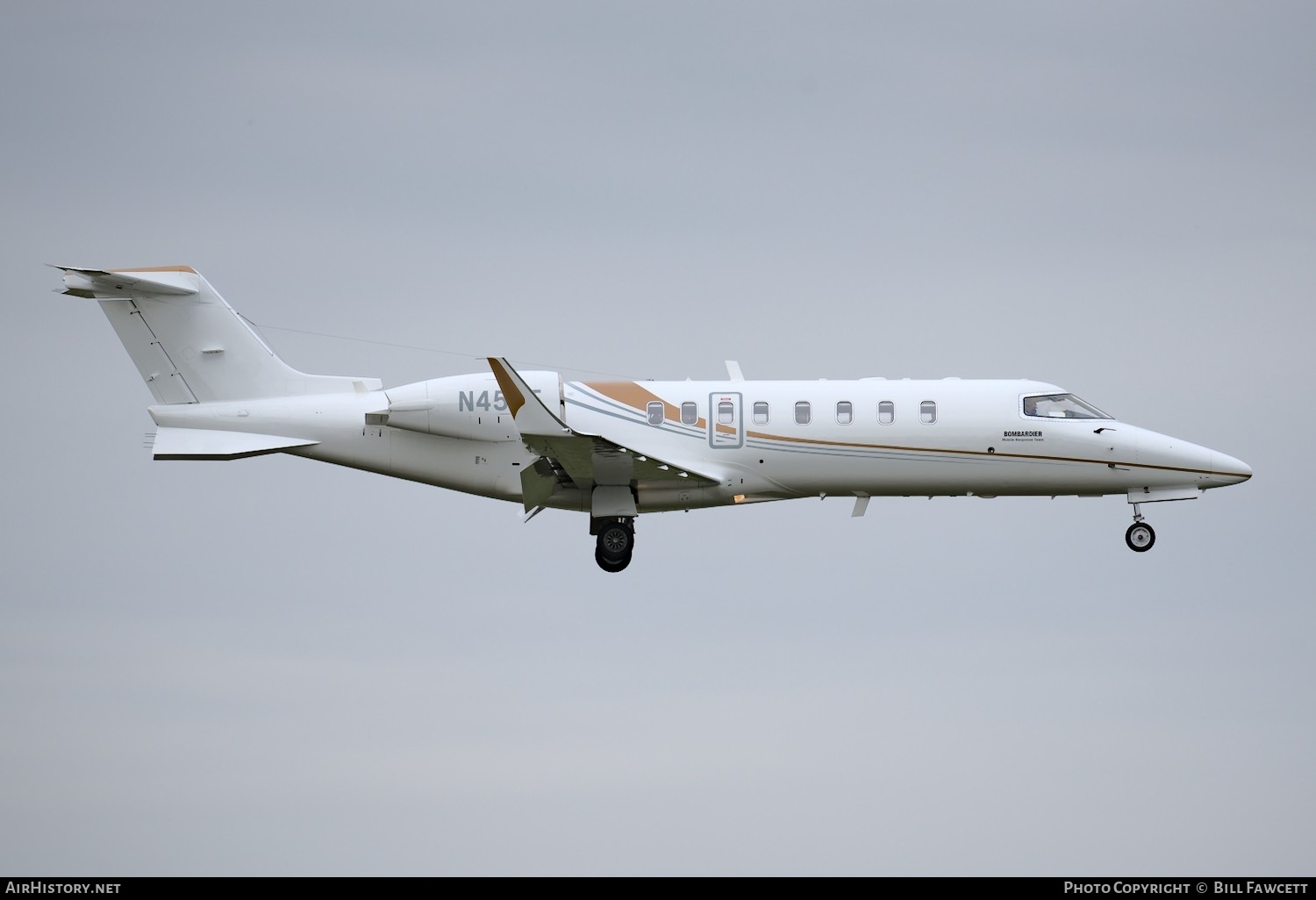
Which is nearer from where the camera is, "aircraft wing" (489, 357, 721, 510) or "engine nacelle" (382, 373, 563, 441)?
"aircraft wing" (489, 357, 721, 510)

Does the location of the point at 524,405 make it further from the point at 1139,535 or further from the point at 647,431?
the point at 1139,535

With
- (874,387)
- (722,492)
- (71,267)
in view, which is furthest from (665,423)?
(71,267)

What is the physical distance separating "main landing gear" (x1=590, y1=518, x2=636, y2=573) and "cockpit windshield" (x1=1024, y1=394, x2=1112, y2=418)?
817 cm

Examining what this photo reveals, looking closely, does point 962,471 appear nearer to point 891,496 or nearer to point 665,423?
point 891,496

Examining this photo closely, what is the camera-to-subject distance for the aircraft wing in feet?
97.1

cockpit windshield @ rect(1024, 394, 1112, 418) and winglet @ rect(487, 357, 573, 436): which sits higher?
cockpit windshield @ rect(1024, 394, 1112, 418)

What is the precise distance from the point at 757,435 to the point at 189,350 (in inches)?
452

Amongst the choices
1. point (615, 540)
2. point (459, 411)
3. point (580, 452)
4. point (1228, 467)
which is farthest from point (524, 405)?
point (1228, 467)

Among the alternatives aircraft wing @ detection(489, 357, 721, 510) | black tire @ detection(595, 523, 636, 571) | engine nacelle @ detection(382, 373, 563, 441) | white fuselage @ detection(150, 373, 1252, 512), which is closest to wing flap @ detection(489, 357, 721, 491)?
aircraft wing @ detection(489, 357, 721, 510)

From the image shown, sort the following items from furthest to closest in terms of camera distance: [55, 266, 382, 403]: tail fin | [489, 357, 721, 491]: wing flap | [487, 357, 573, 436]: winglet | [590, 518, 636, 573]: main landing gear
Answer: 1. [55, 266, 382, 403]: tail fin
2. [590, 518, 636, 573]: main landing gear
3. [489, 357, 721, 491]: wing flap
4. [487, 357, 573, 436]: winglet

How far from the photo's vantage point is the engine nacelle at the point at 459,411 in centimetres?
3278

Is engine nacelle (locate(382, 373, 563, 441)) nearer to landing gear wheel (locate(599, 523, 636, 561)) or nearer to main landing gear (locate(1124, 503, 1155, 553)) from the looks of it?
landing gear wheel (locate(599, 523, 636, 561))

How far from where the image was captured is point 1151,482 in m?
33.8

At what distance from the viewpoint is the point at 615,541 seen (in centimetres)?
3266
